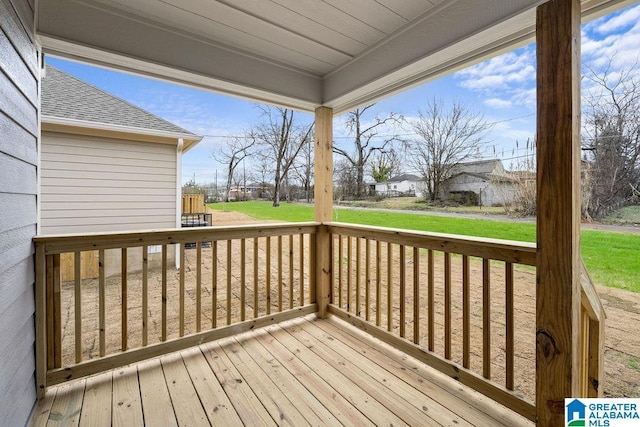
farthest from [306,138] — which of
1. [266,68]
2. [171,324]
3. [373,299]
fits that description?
[171,324]

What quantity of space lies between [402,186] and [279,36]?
1520 millimetres

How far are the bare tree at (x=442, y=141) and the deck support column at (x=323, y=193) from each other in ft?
3.29

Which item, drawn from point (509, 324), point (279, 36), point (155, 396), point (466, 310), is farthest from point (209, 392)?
point (279, 36)

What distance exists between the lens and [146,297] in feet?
7.15

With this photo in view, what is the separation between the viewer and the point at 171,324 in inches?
117

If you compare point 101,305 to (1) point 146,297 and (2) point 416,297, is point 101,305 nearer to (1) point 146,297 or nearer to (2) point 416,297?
(1) point 146,297

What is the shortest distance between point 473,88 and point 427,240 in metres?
1.07

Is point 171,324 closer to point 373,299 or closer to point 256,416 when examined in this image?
point 256,416

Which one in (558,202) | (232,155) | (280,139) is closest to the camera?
(558,202)

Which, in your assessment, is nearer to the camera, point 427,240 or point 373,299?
point 427,240

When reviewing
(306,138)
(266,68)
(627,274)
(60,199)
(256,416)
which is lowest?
(256,416)

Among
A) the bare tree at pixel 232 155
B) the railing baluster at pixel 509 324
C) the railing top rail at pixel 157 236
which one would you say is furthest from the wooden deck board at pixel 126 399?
the railing baluster at pixel 509 324

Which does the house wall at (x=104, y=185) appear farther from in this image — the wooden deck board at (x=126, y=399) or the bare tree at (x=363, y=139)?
the bare tree at (x=363, y=139)

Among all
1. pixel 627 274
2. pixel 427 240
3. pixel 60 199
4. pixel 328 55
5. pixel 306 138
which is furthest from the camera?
pixel 306 138
